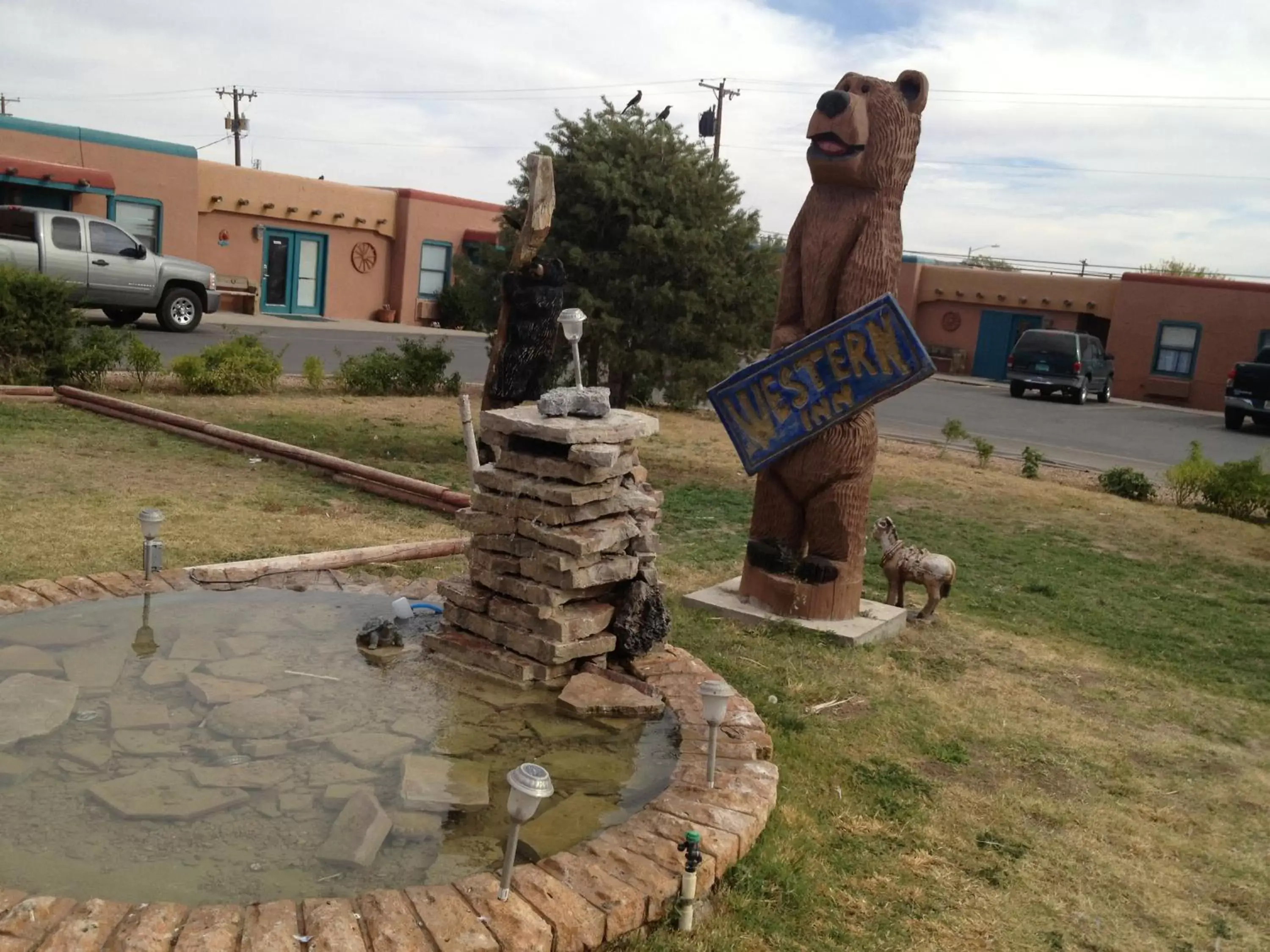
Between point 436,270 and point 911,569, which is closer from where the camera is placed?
point 911,569

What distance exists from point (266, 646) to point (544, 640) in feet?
4.15

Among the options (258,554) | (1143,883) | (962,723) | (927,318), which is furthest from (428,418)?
(927,318)

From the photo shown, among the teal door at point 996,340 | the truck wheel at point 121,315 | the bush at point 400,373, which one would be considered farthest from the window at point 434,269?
the bush at point 400,373

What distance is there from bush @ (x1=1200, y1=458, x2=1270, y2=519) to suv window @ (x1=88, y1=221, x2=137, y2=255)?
16139 mm

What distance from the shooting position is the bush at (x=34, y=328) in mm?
11852

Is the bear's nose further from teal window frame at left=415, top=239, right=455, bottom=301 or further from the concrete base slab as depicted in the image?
teal window frame at left=415, top=239, right=455, bottom=301

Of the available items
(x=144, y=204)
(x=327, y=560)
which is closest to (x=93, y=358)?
(x=327, y=560)

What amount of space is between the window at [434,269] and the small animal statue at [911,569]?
2560cm

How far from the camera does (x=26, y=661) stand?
4.51 m

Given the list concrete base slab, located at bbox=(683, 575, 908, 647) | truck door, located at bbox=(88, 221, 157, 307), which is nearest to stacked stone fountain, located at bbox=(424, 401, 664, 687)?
concrete base slab, located at bbox=(683, 575, 908, 647)

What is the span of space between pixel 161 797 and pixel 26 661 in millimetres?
1391

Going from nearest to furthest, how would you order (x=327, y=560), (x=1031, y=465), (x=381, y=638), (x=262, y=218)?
1. (x=381, y=638)
2. (x=327, y=560)
3. (x=1031, y=465)
4. (x=262, y=218)

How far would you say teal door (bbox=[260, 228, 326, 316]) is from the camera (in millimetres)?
27984

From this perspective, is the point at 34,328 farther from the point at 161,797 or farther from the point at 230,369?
the point at 161,797
